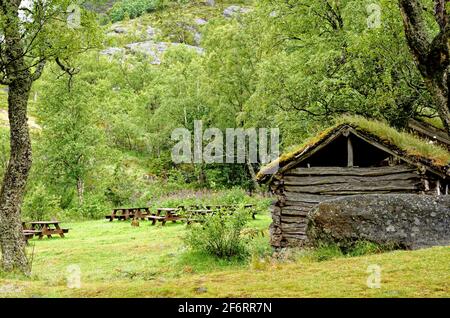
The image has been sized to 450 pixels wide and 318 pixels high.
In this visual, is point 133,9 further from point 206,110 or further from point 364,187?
point 364,187

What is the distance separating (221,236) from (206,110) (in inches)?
1272

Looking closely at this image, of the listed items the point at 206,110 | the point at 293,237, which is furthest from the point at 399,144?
the point at 206,110

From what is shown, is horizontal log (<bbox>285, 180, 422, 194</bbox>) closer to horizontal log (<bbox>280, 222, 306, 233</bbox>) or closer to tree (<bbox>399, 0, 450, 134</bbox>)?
horizontal log (<bbox>280, 222, 306, 233</bbox>)

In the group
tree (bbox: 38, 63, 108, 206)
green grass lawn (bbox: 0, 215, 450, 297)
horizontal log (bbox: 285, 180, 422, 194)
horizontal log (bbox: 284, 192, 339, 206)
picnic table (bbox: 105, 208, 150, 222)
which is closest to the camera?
green grass lawn (bbox: 0, 215, 450, 297)

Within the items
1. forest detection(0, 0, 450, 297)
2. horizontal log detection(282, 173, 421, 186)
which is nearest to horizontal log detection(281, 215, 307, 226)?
horizontal log detection(282, 173, 421, 186)

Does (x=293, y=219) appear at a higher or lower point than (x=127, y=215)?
higher

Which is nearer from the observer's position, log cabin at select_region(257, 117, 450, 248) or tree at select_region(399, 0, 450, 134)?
tree at select_region(399, 0, 450, 134)

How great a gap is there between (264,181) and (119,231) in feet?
30.6

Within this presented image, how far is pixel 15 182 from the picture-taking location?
11.3 m

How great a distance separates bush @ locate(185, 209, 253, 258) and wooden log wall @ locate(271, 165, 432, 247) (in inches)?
73.4

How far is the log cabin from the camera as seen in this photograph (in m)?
14.2

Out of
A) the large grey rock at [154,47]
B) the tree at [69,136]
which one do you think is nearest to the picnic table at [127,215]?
the tree at [69,136]
